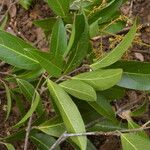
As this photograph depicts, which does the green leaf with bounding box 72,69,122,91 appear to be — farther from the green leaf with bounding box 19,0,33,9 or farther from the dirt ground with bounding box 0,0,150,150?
the green leaf with bounding box 19,0,33,9

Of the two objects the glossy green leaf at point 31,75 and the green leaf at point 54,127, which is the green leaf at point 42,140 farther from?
the glossy green leaf at point 31,75

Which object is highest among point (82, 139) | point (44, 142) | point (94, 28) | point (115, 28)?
point (94, 28)

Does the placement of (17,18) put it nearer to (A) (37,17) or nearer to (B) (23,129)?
(A) (37,17)

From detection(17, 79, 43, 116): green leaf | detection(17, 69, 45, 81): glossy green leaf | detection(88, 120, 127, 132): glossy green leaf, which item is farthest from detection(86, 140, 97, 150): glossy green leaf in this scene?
detection(17, 69, 45, 81): glossy green leaf

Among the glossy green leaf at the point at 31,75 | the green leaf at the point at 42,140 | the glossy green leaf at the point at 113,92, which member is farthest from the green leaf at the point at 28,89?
the glossy green leaf at the point at 113,92

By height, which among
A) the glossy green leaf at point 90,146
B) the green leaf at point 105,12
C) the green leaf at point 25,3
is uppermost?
the green leaf at point 25,3

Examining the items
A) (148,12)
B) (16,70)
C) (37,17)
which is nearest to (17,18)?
(37,17)
